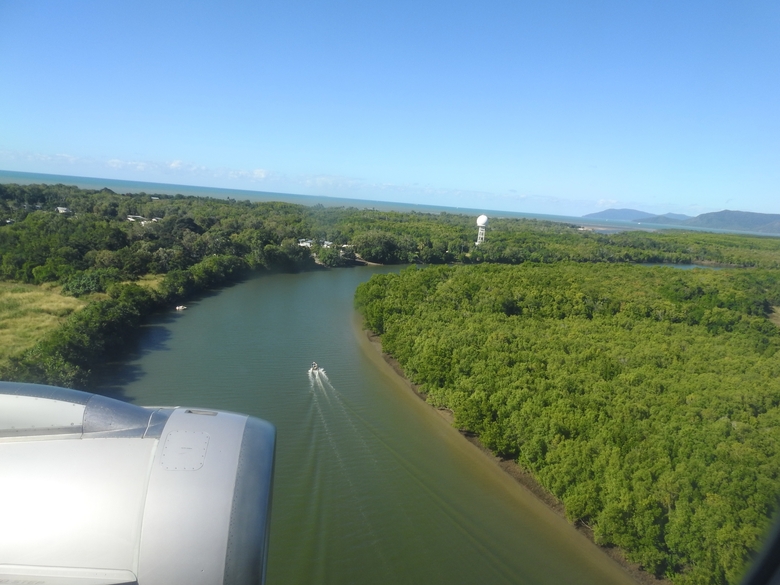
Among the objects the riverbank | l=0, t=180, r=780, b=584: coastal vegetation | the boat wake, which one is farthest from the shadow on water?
the riverbank

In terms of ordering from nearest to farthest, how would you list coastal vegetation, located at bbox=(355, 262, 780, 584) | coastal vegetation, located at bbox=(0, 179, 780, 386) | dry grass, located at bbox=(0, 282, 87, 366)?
coastal vegetation, located at bbox=(355, 262, 780, 584), dry grass, located at bbox=(0, 282, 87, 366), coastal vegetation, located at bbox=(0, 179, 780, 386)

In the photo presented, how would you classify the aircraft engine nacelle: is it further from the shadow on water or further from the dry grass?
the dry grass

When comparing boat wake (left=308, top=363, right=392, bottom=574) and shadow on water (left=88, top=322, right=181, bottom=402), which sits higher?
shadow on water (left=88, top=322, right=181, bottom=402)

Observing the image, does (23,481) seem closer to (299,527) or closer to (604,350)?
(299,527)

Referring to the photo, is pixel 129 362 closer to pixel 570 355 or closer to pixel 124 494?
pixel 570 355

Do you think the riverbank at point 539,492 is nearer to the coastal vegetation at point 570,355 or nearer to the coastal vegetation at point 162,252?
the coastal vegetation at point 570,355

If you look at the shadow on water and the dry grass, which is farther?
the dry grass
